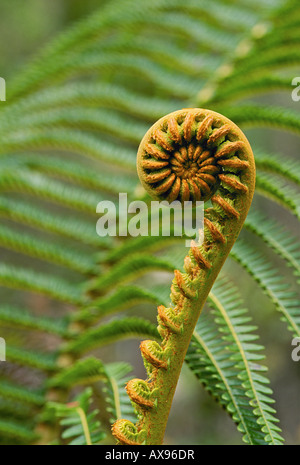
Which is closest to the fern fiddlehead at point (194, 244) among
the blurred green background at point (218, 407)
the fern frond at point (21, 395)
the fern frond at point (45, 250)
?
the fern frond at point (21, 395)

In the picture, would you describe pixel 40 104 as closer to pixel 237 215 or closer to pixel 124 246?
pixel 124 246

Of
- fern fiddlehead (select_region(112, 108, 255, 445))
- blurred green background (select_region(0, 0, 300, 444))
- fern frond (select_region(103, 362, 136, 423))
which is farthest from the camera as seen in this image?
blurred green background (select_region(0, 0, 300, 444))

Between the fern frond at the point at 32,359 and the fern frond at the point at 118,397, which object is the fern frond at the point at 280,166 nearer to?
the fern frond at the point at 118,397

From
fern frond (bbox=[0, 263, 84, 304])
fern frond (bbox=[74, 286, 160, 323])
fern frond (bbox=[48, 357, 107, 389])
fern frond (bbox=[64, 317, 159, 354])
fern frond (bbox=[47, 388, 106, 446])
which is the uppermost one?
fern frond (bbox=[0, 263, 84, 304])

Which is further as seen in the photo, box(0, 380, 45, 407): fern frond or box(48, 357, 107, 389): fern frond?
box(0, 380, 45, 407): fern frond

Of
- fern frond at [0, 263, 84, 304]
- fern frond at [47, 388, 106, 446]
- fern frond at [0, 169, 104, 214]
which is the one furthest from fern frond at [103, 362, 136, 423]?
fern frond at [0, 169, 104, 214]

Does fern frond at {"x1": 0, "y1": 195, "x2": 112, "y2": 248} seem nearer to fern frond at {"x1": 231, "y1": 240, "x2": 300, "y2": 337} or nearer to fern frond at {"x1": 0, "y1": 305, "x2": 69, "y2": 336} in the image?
fern frond at {"x1": 0, "y1": 305, "x2": 69, "y2": 336}

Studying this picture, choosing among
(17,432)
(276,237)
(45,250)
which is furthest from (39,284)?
(276,237)

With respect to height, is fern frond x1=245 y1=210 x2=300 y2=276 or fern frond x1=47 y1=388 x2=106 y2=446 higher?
fern frond x1=245 y1=210 x2=300 y2=276

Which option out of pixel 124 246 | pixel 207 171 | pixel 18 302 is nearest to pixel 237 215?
pixel 207 171
